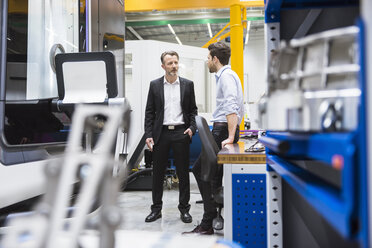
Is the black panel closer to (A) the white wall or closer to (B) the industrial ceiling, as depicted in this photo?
(B) the industrial ceiling

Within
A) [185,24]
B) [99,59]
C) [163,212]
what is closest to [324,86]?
[99,59]

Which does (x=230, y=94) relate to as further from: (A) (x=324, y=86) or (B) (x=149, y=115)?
(A) (x=324, y=86)

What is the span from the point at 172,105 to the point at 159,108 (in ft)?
0.41

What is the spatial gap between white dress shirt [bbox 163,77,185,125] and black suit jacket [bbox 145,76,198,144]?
4 centimetres

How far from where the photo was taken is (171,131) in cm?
296

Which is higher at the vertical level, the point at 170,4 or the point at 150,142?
the point at 170,4

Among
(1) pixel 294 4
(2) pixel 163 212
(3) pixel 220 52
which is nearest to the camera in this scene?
(1) pixel 294 4

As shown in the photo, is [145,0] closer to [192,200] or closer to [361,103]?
[192,200]

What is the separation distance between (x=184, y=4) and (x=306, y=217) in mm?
4964

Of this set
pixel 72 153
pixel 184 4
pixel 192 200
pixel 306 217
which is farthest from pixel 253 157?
pixel 184 4

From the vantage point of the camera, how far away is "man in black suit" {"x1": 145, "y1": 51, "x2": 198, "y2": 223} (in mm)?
2945

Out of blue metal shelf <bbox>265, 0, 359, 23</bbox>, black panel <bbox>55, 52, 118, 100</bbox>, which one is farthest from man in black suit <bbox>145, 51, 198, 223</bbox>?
blue metal shelf <bbox>265, 0, 359, 23</bbox>

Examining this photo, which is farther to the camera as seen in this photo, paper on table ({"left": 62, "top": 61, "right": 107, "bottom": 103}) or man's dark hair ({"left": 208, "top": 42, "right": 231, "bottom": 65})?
man's dark hair ({"left": 208, "top": 42, "right": 231, "bottom": 65})

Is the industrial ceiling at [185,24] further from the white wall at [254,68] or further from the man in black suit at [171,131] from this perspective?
the man in black suit at [171,131]
